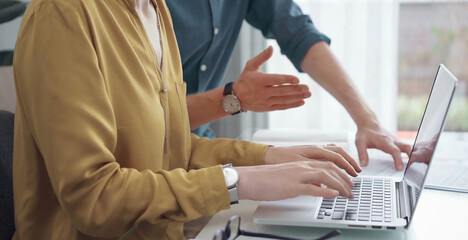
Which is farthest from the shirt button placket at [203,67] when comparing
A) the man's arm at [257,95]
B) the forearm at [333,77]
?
the forearm at [333,77]

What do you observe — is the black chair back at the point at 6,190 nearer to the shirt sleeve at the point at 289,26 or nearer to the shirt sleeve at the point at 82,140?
the shirt sleeve at the point at 82,140

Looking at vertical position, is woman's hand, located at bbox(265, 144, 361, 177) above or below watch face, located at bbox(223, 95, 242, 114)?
above

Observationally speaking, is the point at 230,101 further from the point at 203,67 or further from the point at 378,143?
the point at 378,143

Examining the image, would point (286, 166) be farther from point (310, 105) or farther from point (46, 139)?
point (310, 105)

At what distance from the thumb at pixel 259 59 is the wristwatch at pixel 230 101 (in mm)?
71

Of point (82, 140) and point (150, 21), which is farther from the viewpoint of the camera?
point (150, 21)

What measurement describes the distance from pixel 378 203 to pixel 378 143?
40cm

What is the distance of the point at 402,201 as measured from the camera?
0.91 meters

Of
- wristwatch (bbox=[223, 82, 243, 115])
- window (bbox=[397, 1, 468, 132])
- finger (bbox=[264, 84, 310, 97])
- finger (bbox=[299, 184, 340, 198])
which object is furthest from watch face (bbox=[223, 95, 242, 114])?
window (bbox=[397, 1, 468, 132])

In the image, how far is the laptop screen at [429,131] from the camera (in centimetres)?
84

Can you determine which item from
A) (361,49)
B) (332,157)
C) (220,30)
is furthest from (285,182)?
(361,49)

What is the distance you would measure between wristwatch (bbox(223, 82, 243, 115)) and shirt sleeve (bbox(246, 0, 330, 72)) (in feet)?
0.98

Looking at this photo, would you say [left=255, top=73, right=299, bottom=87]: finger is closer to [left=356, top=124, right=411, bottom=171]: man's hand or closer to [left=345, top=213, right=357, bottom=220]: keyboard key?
[left=356, top=124, right=411, bottom=171]: man's hand

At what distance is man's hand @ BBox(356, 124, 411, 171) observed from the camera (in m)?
1.23
